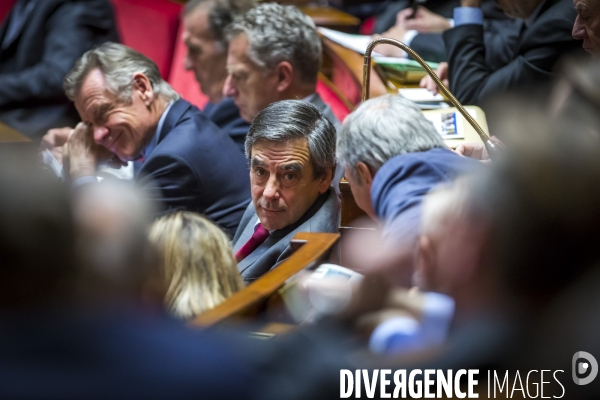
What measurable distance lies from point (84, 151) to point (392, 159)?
1375mm

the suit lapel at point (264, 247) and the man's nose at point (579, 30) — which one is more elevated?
the man's nose at point (579, 30)

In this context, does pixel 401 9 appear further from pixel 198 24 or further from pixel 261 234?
pixel 261 234

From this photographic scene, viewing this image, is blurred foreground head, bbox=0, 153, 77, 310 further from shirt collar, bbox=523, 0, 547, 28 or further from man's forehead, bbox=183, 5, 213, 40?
man's forehead, bbox=183, 5, 213, 40

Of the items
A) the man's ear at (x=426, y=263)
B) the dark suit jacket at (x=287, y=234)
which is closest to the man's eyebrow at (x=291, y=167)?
the dark suit jacket at (x=287, y=234)

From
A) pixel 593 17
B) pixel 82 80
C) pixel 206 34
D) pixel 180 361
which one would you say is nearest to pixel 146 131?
pixel 82 80

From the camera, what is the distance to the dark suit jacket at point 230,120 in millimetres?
3033

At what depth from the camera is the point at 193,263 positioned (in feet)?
5.38

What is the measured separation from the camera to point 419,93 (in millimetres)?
2965

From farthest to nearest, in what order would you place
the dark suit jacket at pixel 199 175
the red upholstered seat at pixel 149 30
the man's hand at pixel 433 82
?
the red upholstered seat at pixel 149 30 < the man's hand at pixel 433 82 < the dark suit jacket at pixel 199 175

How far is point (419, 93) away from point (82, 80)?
114 cm

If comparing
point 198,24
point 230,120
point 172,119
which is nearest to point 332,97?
point 230,120

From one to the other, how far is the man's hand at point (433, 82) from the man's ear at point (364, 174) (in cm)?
111

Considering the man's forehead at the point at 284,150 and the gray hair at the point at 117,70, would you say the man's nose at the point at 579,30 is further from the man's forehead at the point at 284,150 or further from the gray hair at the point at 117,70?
the gray hair at the point at 117,70

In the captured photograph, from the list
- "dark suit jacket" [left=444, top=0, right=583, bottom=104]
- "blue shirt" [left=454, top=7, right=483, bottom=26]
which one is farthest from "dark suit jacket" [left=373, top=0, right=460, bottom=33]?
"dark suit jacket" [left=444, top=0, right=583, bottom=104]
